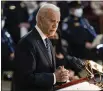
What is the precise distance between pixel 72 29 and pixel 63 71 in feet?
15.0

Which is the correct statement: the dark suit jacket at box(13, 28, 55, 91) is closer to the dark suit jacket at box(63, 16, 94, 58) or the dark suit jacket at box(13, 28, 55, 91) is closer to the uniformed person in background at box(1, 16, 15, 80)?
the uniformed person in background at box(1, 16, 15, 80)

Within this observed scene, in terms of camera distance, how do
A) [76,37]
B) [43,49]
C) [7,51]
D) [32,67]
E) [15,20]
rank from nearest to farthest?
[32,67] → [43,49] → [7,51] → [15,20] → [76,37]

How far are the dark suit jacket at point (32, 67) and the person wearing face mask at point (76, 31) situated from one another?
4252mm

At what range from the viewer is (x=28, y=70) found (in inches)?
103

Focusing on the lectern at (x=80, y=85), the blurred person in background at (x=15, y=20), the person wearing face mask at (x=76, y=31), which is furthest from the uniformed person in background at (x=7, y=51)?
the lectern at (x=80, y=85)

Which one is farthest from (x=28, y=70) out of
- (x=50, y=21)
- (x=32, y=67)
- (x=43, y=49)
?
(x=50, y=21)

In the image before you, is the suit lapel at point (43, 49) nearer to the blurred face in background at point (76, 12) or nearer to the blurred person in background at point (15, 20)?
the blurred person in background at point (15, 20)

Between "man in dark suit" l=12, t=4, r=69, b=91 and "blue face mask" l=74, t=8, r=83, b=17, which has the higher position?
"blue face mask" l=74, t=8, r=83, b=17

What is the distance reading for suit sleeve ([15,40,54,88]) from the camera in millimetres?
2604

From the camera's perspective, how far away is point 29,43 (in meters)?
2.66

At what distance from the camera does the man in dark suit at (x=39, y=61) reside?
2.61 m

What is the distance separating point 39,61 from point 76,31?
4482 millimetres

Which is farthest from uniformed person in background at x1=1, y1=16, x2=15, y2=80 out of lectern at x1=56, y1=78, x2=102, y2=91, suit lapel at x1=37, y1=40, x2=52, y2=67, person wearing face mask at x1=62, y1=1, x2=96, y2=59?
lectern at x1=56, y1=78, x2=102, y2=91

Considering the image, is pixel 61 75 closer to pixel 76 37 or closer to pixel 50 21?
pixel 50 21
